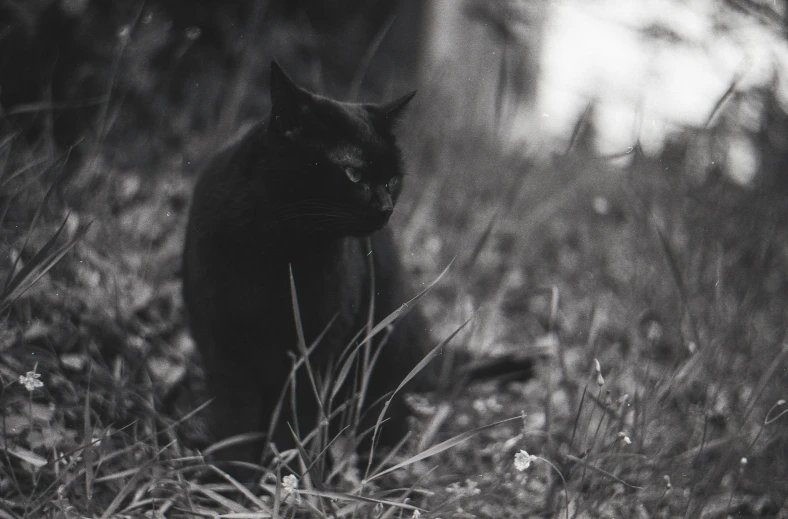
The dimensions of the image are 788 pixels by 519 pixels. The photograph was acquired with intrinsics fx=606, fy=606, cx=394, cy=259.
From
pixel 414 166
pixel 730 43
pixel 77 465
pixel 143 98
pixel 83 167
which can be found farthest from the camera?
pixel 414 166

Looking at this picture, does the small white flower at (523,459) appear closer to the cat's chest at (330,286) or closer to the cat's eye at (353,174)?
the cat's chest at (330,286)

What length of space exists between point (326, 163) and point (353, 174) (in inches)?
2.3

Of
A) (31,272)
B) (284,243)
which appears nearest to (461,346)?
(284,243)

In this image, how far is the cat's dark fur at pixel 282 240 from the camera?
1188 mm

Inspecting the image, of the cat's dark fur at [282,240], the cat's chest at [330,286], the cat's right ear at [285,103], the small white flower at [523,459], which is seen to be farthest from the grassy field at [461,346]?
the cat's right ear at [285,103]

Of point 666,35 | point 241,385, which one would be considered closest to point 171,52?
point 241,385

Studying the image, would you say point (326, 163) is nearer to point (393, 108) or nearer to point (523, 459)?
point (393, 108)

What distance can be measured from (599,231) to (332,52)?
1647 millimetres

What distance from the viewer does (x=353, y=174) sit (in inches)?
47.2

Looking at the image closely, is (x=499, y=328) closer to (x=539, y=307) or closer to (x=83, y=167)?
(x=539, y=307)

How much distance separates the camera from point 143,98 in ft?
8.38

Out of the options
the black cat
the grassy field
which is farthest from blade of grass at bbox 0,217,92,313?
the black cat

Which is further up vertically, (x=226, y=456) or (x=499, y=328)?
(x=226, y=456)

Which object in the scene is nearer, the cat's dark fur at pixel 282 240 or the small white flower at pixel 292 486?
the small white flower at pixel 292 486
